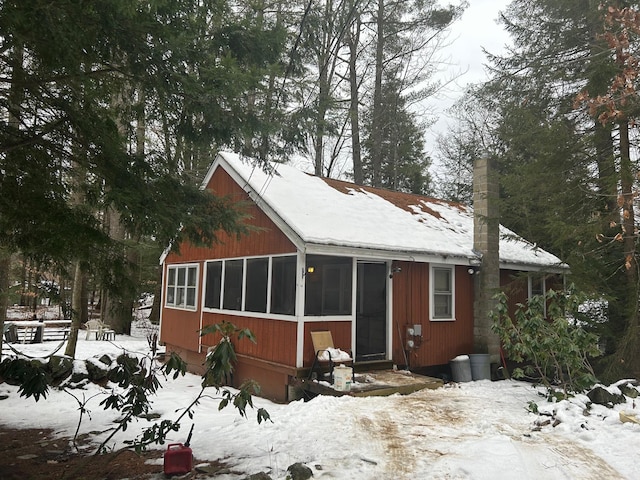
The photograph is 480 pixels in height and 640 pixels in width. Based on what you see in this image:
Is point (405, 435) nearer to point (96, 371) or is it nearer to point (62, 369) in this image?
point (96, 371)

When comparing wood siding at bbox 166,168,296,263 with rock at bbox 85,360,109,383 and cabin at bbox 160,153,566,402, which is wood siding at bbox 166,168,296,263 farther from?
rock at bbox 85,360,109,383

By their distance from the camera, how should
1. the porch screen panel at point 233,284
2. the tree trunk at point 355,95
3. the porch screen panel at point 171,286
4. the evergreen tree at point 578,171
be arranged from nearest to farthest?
the evergreen tree at point 578,171 → the porch screen panel at point 233,284 → the porch screen panel at point 171,286 → the tree trunk at point 355,95

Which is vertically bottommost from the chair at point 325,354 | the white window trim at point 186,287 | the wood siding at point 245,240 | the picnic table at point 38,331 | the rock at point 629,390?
the picnic table at point 38,331

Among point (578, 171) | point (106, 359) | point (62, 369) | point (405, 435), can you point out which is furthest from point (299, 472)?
point (578, 171)

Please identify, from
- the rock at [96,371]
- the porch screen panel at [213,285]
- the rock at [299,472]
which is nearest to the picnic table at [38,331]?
the porch screen panel at [213,285]

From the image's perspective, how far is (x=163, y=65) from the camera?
13.8 ft

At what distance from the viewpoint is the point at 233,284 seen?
10.5 meters

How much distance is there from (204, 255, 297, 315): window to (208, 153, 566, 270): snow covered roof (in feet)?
2.78

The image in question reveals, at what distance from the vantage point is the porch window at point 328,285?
8523mm

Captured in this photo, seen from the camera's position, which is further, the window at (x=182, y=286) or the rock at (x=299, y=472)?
the window at (x=182, y=286)

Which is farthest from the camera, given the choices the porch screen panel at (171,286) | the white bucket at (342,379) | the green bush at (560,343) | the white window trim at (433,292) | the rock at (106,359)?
the porch screen panel at (171,286)

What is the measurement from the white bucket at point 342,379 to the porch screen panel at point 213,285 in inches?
171

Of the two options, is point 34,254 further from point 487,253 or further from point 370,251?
point 487,253

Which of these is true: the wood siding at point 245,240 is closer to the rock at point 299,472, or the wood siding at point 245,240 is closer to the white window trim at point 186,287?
the white window trim at point 186,287
